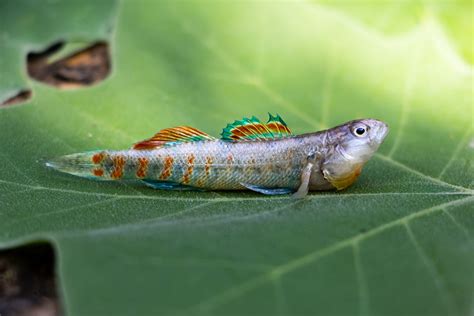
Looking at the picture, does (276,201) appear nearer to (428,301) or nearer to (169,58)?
(428,301)

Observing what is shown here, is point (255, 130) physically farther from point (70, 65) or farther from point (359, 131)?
point (70, 65)

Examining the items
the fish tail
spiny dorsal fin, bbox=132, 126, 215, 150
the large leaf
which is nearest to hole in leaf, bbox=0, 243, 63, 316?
the large leaf

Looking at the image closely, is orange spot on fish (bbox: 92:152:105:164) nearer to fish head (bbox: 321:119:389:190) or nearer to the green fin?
the green fin

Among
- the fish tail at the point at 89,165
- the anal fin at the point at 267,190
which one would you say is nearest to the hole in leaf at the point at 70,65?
the fish tail at the point at 89,165

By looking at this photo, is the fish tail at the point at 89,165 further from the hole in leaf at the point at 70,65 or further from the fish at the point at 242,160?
the hole in leaf at the point at 70,65

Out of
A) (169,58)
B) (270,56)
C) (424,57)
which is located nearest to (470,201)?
(424,57)

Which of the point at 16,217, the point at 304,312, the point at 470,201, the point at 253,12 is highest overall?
the point at 253,12
